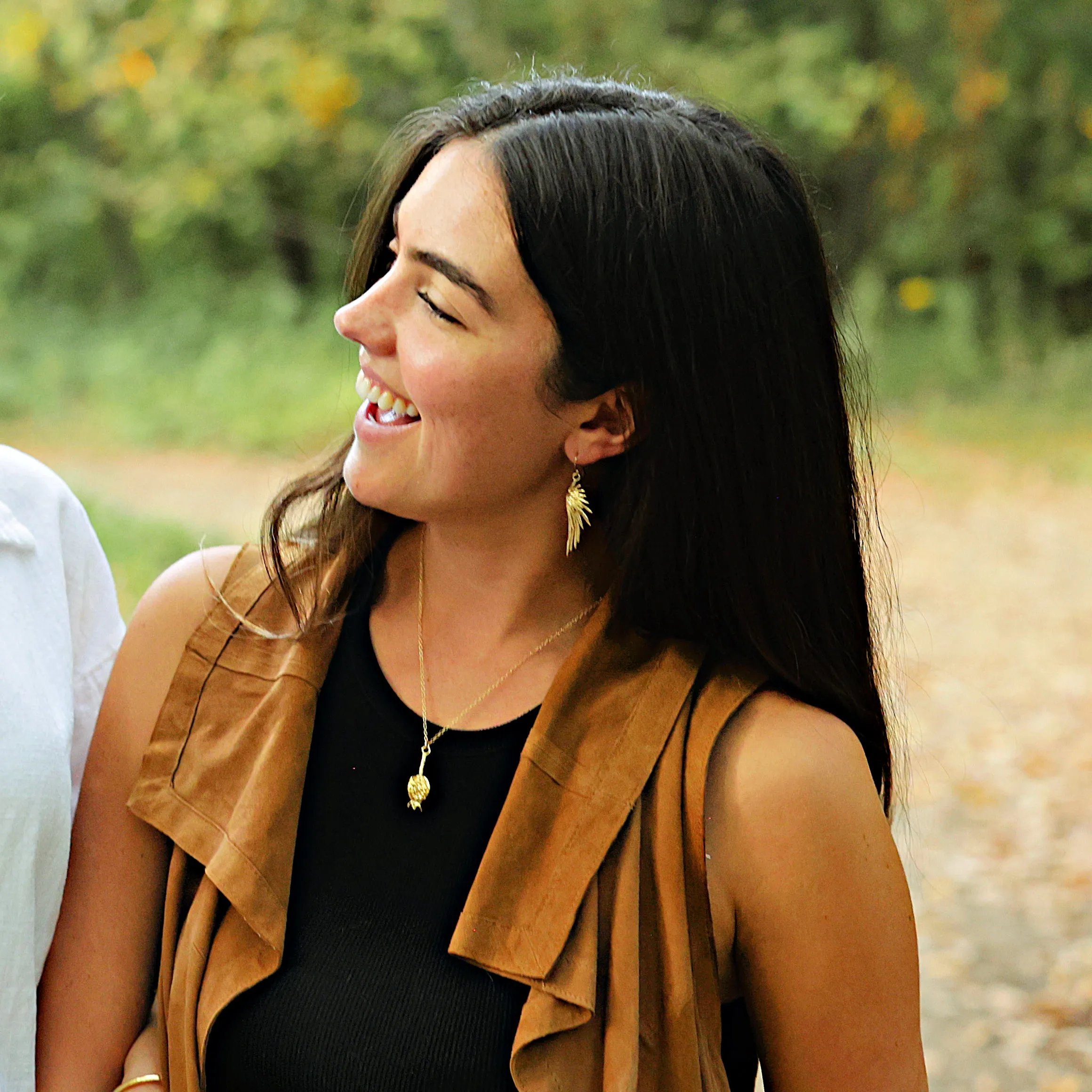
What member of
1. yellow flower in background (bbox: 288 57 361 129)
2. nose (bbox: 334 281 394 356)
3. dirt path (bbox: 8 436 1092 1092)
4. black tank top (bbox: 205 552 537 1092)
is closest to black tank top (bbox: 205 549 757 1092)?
black tank top (bbox: 205 552 537 1092)

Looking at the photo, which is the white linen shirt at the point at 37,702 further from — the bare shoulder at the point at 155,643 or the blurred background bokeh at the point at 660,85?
the blurred background bokeh at the point at 660,85

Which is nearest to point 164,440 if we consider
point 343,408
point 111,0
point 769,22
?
point 343,408

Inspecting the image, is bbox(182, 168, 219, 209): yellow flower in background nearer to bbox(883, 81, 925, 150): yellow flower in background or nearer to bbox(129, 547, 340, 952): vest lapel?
bbox(883, 81, 925, 150): yellow flower in background

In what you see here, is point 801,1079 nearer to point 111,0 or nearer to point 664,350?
point 664,350

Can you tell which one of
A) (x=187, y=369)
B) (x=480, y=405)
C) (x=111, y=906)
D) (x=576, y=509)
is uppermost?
(x=480, y=405)

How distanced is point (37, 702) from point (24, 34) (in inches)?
255

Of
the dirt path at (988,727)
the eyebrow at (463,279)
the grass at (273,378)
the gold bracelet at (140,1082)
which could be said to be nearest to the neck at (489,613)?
the eyebrow at (463,279)

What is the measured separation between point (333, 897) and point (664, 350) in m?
0.60

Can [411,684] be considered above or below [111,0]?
below

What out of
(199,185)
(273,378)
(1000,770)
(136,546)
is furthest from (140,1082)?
(199,185)

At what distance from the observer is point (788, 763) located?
132cm

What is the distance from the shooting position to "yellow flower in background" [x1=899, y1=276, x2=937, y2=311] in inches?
358

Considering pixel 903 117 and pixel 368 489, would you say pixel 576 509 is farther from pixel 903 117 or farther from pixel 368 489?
pixel 903 117

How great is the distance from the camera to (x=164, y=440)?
7.71 meters
